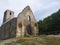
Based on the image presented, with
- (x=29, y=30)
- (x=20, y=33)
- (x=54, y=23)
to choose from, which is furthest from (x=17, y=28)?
(x=54, y=23)

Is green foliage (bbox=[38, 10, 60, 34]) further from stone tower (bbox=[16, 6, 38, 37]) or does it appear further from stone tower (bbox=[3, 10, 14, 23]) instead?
stone tower (bbox=[3, 10, 14, 23])

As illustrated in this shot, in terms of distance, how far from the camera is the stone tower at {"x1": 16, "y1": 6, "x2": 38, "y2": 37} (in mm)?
39406

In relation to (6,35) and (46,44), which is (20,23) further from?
(46,44)

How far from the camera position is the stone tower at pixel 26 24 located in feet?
129

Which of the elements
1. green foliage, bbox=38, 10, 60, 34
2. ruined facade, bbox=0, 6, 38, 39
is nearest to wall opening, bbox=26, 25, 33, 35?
ruined facade, bbox=0, 6, 38, 39

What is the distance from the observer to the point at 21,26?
132ft

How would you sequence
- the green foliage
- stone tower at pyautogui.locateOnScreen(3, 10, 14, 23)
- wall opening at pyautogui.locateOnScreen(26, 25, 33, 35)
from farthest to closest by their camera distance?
the green foliage, stone tower at pyautogui.locateOnScreen(3, 10, 14, 23), wall opening at pyautogui.locateOnScreen(26, 25, 33, 35)

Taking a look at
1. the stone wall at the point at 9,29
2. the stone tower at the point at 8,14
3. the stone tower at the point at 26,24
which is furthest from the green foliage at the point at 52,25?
the stone wall at the point at 9,29

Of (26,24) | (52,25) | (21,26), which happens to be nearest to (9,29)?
(21,26)

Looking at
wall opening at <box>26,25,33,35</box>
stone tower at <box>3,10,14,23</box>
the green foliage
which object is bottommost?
wall opening at <box>26,25,33,35</box>

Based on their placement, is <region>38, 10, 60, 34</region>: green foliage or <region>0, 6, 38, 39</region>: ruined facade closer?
<region>0, 6, 38, 39</region>: ruined facade

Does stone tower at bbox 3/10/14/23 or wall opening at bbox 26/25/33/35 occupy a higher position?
stone tower at bbox 3/10/14/23

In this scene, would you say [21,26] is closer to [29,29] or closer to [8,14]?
[29,29]

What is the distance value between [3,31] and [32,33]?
829cm
